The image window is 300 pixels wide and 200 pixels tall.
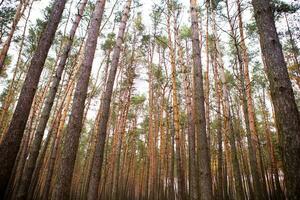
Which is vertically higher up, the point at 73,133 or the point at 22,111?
the point at 22,111

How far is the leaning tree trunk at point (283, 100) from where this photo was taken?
190 centimetres

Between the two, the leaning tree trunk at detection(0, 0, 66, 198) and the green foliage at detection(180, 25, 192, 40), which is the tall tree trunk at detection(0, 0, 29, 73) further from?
the green foliage at detection(180, 25, 192, 40)

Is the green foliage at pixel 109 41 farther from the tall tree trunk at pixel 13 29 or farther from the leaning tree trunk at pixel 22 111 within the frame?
the leaning tree trunk at pixel 22 111

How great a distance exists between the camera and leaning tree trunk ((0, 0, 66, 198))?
125 inches

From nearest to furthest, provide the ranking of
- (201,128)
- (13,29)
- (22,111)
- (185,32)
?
1. (22,111)
2. (201,128)
3. (13,29)
4. (185,32)

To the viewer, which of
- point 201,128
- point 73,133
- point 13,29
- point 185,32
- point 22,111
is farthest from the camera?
point 185,32

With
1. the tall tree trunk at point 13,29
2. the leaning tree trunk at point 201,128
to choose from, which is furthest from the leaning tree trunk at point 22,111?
the tall tree trunk at point 13,29

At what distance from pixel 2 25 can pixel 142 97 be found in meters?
8.25

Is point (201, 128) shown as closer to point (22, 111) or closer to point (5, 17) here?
point (22, 111)

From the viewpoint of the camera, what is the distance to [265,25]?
8.43 ft

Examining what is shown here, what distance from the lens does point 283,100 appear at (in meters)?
2.17

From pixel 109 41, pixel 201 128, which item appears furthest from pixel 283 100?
pixel 109 41

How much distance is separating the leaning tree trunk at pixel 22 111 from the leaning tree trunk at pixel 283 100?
3579 millimetres

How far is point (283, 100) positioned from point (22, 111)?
12.3 feet
